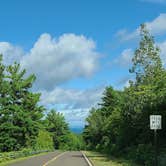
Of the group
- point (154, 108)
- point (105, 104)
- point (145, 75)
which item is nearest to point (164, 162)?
point (154, 108)

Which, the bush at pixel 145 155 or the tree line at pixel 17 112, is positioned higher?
the tree line at pixel 17 112

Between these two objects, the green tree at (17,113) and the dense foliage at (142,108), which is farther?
the green tree at (17,113)

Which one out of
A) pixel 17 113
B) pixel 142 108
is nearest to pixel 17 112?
pixel 17 113

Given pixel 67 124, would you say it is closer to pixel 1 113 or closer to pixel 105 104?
pixel 105 104

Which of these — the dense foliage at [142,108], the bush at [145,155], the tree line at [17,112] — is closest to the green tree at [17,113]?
the tree line at [17,112]

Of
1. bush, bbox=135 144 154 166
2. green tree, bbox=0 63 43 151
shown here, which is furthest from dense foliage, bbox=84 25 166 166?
green tree, bbox=0 63 43 151

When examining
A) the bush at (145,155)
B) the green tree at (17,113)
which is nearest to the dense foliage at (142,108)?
the bush at (145,155)

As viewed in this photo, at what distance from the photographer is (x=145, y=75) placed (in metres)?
51.2

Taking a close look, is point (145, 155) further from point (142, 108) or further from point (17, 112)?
point (17, 112)

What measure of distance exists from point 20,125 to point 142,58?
1497 inches

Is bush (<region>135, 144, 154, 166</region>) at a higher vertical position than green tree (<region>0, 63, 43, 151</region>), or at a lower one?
lower

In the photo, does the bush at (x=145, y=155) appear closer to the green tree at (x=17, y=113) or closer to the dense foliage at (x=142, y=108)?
the dense foliage at (x=142, y=108)

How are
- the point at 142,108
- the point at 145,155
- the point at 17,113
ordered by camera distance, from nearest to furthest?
1. the point at 145,155
2. the point at 142,108
3. the point at 17,113

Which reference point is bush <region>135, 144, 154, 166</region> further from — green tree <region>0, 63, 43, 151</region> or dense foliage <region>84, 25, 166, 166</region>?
green tree <region>0, 63, 43, 151</region>
